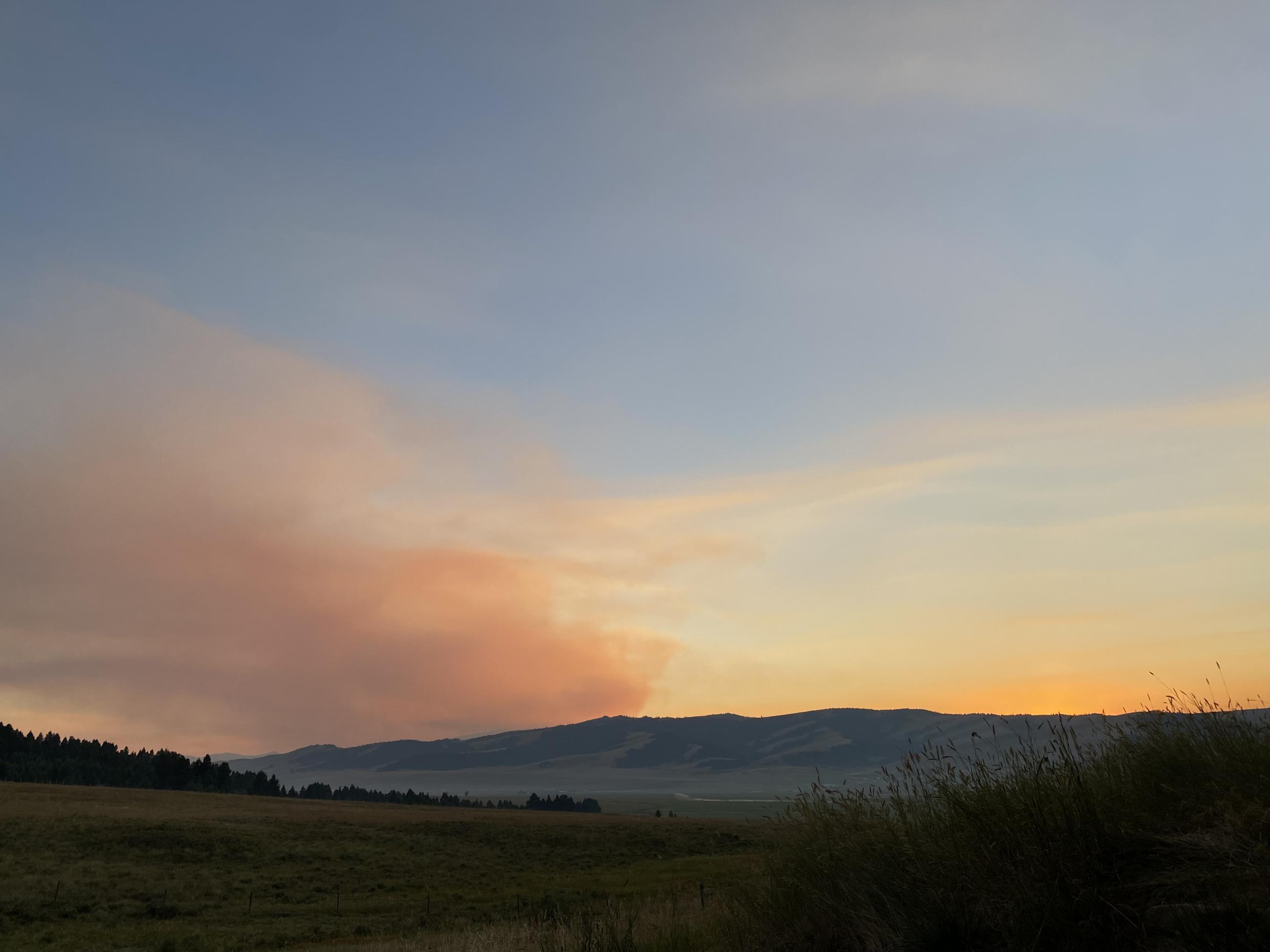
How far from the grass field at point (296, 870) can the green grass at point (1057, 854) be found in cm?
279

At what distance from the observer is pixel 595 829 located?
87.7 m

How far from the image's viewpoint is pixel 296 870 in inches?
2149

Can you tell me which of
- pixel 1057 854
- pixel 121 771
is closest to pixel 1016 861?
pixel 1057 854

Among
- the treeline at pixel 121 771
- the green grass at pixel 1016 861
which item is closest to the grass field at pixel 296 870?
the green grass at pixel 1016 861

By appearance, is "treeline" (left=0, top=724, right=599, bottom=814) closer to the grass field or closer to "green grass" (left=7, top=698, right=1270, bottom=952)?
the grass field

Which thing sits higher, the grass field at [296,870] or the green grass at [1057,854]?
the green grass at [1057,854]

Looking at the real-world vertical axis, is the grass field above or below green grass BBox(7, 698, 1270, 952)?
below

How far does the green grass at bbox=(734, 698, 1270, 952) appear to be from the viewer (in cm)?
627

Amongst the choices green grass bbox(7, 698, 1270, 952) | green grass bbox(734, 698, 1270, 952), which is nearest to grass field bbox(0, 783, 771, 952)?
green grass bbox(7, 698, 1270, 952)

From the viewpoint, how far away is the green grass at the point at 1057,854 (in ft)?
20.6

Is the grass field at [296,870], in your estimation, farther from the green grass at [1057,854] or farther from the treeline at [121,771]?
the treeline at [121,771]

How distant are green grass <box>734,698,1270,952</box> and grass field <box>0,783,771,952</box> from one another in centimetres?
279

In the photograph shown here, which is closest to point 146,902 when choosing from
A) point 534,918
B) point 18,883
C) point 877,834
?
point 18,883

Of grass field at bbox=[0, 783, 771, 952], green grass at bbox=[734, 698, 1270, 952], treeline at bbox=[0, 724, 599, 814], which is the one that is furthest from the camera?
treeline at bbox=[0, 724, 599, 814]
